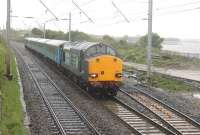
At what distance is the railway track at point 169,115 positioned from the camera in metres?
14.6

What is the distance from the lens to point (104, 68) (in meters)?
20.5

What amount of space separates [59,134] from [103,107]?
16.7 feet

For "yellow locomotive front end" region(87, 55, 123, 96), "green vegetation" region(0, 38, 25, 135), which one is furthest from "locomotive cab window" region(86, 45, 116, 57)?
"green vegetation" region(0, 38, 25, 135)

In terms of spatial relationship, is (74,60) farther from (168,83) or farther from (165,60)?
(165,60)

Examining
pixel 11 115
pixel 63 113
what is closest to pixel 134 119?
pixel 63 113

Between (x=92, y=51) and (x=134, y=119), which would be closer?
(x=134, y=119)

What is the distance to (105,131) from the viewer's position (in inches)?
556

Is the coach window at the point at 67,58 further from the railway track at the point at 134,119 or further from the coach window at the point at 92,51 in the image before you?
the railway track at the point at 134,119

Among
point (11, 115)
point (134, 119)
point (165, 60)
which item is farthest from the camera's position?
point (165, 60)

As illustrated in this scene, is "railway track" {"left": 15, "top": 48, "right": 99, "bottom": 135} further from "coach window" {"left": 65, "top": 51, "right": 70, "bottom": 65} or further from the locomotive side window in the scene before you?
"coach window" {"left": 65, "top": 51, "right": 70, "bottom": 65}

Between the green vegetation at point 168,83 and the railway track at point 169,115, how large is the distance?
3.70 metres

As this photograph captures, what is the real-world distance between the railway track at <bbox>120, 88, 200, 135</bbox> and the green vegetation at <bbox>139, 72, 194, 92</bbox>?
146 inches

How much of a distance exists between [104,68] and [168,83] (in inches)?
325

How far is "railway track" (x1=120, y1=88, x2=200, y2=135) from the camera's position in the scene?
48.1 ft
